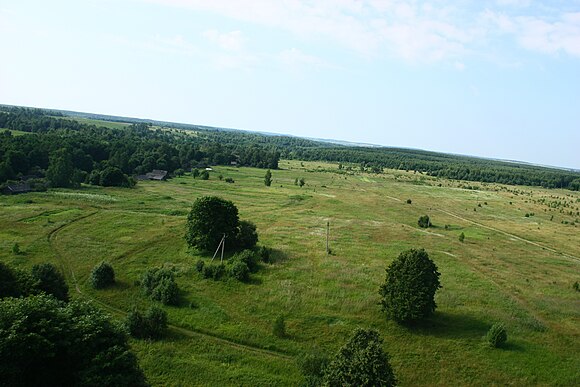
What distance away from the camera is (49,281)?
112 ft

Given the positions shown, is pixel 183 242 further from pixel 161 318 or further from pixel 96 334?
pixel 96 334

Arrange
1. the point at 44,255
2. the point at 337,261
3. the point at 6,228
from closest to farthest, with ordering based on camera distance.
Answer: the point at 44,255 → the point at 337,261 → the point at 6,228

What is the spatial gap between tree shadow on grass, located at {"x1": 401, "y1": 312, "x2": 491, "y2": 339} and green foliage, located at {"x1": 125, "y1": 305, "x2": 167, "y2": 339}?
853 inches

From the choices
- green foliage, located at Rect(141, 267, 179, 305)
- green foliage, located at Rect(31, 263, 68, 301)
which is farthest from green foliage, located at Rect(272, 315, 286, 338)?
green foliage, located at Rect(31, 263, 68, 301)

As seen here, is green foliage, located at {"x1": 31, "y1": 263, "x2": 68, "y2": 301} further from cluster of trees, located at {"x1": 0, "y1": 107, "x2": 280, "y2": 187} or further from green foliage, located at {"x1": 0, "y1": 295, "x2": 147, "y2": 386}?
cluster of trees, located at {"x1": 0, "y1": 107, "x2": 280, "y2": 187}

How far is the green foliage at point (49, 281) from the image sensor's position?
109 ft

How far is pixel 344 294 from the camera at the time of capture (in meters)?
42.7

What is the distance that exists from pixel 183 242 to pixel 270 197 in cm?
4754

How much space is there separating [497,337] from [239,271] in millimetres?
25490

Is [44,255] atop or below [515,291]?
below

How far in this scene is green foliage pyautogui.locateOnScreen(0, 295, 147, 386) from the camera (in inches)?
813

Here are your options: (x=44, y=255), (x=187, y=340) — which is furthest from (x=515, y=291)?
(x=44, y=255)

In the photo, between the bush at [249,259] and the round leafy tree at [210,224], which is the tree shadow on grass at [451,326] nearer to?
the bush at [249,259]

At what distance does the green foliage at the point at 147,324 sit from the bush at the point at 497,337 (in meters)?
27.6
